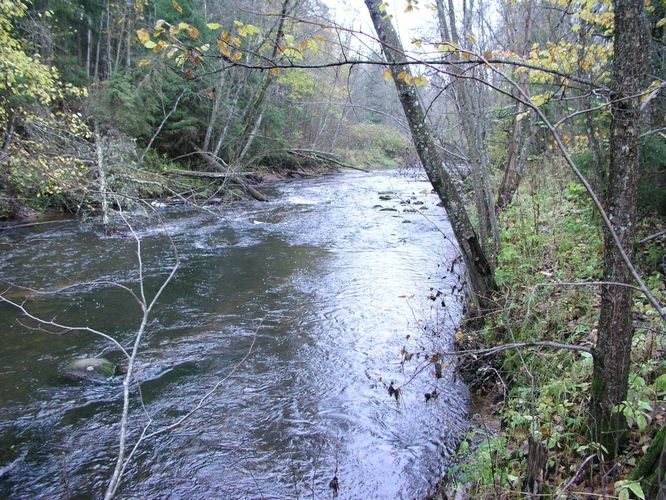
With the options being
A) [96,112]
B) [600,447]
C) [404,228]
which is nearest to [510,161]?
[404,228]

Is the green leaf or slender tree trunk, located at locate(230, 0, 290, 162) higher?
slender tree trunk, located at locate(230, 0, 290, 162)

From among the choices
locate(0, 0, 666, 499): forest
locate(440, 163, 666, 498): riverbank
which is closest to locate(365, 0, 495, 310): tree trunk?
locate(0, 0, 666, 499): forest

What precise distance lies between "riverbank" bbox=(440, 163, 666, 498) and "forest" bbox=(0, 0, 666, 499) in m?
0.03

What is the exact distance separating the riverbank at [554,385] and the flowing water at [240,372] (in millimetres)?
461

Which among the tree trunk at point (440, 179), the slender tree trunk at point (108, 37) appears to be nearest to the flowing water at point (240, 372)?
the tree trunk at point (440, 179)

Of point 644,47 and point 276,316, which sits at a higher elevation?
point 644,47

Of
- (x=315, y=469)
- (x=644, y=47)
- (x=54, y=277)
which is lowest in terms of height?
(x=315, y=469)

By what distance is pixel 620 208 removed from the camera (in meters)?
2.53

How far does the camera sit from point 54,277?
8.88 metres

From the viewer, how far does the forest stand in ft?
9.17

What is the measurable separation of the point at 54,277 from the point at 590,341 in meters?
9.17

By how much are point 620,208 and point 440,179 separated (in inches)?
121

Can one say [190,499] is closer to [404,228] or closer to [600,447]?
[600,447]

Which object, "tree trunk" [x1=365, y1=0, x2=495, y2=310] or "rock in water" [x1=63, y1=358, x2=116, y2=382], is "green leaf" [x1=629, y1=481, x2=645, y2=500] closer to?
"tree trunk" [x1=365, y1=0, x2=495, y2=310]
